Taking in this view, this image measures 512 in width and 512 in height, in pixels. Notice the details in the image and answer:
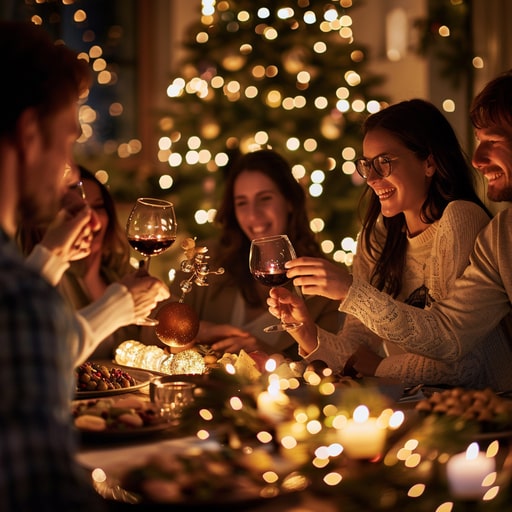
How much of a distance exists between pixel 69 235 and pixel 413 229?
1.14m

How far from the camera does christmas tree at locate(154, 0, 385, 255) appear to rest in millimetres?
4891

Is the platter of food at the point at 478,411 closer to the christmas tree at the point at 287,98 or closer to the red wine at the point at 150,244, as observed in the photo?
the red wine at the point at 150,244

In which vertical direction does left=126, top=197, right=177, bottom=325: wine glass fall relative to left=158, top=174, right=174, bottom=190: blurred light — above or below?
below

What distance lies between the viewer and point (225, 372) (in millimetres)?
1495

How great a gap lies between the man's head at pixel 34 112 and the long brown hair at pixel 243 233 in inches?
78.0

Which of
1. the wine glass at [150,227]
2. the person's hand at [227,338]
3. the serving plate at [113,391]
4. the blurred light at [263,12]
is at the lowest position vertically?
the person's hand at [227,338]

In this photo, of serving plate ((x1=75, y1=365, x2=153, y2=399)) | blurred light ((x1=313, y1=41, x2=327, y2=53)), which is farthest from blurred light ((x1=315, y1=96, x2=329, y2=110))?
serving plate ((x1=75, y1=365, x2=153, y2=399))

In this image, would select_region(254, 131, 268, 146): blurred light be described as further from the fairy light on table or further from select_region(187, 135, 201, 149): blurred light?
the fairy light on table

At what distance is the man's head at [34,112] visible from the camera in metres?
1.12

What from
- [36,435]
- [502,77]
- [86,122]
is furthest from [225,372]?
[86,122]

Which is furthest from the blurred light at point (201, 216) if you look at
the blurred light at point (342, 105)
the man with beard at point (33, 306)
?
the man with beard at point (33, 306)

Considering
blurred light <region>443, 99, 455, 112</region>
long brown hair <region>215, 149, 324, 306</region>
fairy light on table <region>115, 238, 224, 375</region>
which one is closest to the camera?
fairy light on table <region>115, 238, 224, 375</region>

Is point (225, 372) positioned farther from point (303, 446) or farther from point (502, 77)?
point (502, 77)

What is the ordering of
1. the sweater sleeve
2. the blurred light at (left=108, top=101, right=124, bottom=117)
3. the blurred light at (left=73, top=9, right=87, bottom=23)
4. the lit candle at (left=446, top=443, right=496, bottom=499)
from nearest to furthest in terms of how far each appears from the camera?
the lit candle at (left=446, top=443, right=496, bottom=499), the sweater sleeve, the blurred light at (left=73, top=9, right=87, bottom=23), the blurred light at (left=108, top=101, right=124, bottom=117)
